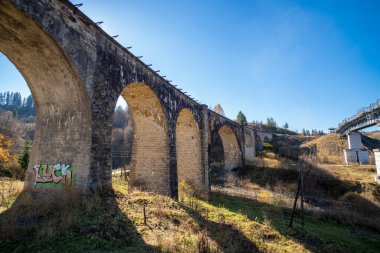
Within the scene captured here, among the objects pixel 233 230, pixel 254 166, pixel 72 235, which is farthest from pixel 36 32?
pixel 254 166

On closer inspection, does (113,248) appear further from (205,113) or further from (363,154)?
(363,154)

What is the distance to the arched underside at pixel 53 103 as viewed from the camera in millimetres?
6816

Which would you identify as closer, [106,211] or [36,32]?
[36,32]

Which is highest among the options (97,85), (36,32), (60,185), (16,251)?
(36,32)

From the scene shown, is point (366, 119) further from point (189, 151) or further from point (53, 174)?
point (53, 174)

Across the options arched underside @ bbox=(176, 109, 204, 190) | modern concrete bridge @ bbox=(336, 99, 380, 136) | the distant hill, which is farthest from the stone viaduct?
the distant hill

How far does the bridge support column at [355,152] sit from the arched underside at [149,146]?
2905 centimetres

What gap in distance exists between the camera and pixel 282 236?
8.94m

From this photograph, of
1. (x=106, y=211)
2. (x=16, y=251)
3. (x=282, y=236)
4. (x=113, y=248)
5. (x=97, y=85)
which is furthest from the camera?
(x=282, y=236)

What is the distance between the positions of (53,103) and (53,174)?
2391 mm

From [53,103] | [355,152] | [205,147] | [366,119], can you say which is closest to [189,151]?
[205,147]

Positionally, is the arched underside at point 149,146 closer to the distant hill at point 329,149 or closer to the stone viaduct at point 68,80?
the stone viaduct at point 68,80

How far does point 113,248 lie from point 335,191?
2131 cm

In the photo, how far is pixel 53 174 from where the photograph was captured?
7.87 meters
